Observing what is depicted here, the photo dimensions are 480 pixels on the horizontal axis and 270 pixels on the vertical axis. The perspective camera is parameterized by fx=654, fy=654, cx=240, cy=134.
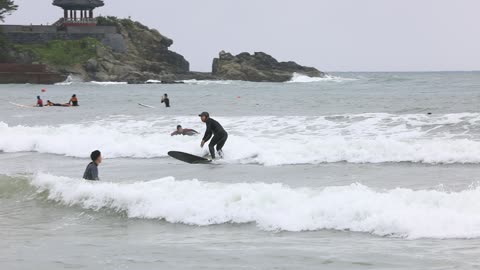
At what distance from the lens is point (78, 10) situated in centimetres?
10731

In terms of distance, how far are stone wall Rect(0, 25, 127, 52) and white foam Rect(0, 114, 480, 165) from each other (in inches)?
3111

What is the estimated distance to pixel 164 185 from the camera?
11562 mm

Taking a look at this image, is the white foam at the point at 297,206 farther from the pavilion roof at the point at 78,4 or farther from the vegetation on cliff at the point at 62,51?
the pavilion roof at the point at 78,4

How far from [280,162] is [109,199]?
7160 millimetres

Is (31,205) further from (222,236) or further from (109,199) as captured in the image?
(222,236)

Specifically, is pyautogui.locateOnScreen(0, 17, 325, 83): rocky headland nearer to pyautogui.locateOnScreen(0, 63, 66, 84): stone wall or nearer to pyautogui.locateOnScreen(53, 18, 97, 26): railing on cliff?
pyautogui.locateOnScreen(53, 18, 97, 26): railing on cliff

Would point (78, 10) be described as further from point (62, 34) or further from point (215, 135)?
point (215, 135)

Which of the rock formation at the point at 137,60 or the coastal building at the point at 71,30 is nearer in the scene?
the rock formation at the point at 137,60

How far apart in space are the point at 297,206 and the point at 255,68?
104m

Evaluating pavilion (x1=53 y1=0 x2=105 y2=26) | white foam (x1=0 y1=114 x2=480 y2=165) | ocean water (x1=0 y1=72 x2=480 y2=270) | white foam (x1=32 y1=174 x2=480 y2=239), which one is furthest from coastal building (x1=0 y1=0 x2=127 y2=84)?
white foam (x1=32 y1=174 x2=480 y2=239)

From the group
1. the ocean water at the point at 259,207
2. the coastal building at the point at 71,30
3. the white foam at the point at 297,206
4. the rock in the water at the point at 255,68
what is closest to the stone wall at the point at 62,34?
A: the coastal building at the point at 71,30

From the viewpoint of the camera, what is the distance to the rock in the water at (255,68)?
109 m

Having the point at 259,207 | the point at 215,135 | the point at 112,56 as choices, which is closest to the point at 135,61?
the point at 112,56

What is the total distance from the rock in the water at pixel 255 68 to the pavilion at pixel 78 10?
22.9 m
